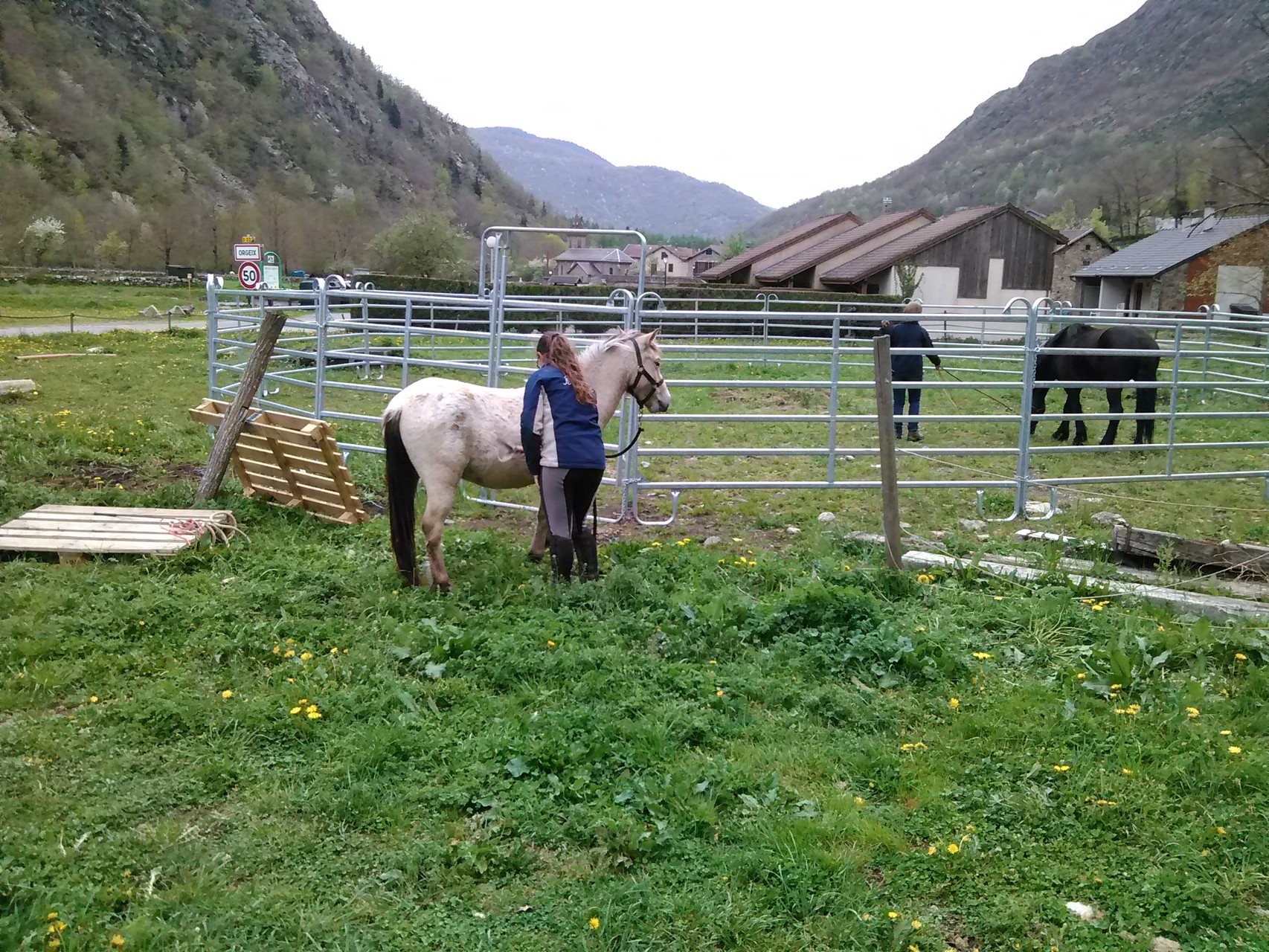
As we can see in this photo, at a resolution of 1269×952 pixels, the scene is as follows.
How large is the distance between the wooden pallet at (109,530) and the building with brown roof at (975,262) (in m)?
32.7

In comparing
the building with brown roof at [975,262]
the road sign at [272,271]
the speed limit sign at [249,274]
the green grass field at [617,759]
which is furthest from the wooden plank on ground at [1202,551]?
the building with brown roof at [975,262]

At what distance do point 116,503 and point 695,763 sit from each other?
5.40 metres

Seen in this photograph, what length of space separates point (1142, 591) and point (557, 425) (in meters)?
3.49

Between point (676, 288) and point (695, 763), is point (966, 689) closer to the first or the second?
point (695, 763)

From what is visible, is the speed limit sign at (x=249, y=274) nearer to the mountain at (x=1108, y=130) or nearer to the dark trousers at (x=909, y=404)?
the dark trousers at (x=909, y=404)

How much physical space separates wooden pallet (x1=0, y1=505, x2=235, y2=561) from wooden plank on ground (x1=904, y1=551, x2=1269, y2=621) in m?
4.56

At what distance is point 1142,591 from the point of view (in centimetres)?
539

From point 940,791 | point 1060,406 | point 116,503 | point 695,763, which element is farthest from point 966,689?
point 1060,406

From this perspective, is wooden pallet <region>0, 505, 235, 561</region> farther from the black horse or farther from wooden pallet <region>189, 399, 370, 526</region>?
the black horse

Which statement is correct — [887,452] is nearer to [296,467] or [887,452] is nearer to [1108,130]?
[296,467]

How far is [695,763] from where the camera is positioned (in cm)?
353

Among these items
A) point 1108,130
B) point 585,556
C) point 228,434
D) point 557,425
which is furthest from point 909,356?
point 1108,130

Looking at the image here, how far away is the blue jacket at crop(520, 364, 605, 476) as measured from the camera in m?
5.19

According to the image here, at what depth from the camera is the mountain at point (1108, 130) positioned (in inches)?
2734
